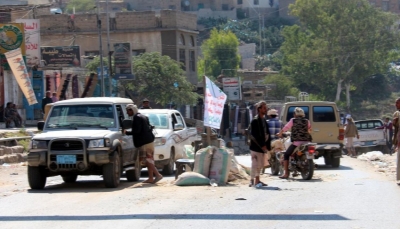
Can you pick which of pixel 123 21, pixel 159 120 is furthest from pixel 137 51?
pixel 159 120

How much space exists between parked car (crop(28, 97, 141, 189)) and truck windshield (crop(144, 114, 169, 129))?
3.81 metres

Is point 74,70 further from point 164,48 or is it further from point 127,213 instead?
point 127,213

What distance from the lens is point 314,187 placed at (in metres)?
15.5

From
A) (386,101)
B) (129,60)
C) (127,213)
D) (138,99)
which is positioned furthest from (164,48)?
(127,213)

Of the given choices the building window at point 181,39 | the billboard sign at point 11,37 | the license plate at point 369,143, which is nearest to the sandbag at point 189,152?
the license plate at point 369,143

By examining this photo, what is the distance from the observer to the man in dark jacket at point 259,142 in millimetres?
15422

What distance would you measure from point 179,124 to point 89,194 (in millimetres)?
6695

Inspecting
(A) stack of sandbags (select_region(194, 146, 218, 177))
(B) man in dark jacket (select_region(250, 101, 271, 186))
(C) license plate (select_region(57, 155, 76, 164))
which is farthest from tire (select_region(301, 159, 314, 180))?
(C) license plate (select_region(57, 155, 76, 164))

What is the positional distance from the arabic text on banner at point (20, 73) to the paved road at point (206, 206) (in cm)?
1643

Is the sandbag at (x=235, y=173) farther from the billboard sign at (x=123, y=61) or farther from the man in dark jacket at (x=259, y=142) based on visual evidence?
the billboard sign at (x=123, y=61)

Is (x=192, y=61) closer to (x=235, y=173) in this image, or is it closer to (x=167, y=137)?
(x=167, y=137)

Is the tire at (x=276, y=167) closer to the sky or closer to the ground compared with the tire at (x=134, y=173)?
closer to the ground

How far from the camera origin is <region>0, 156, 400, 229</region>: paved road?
1043 centimetres

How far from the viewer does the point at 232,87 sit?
5669 centimetres
